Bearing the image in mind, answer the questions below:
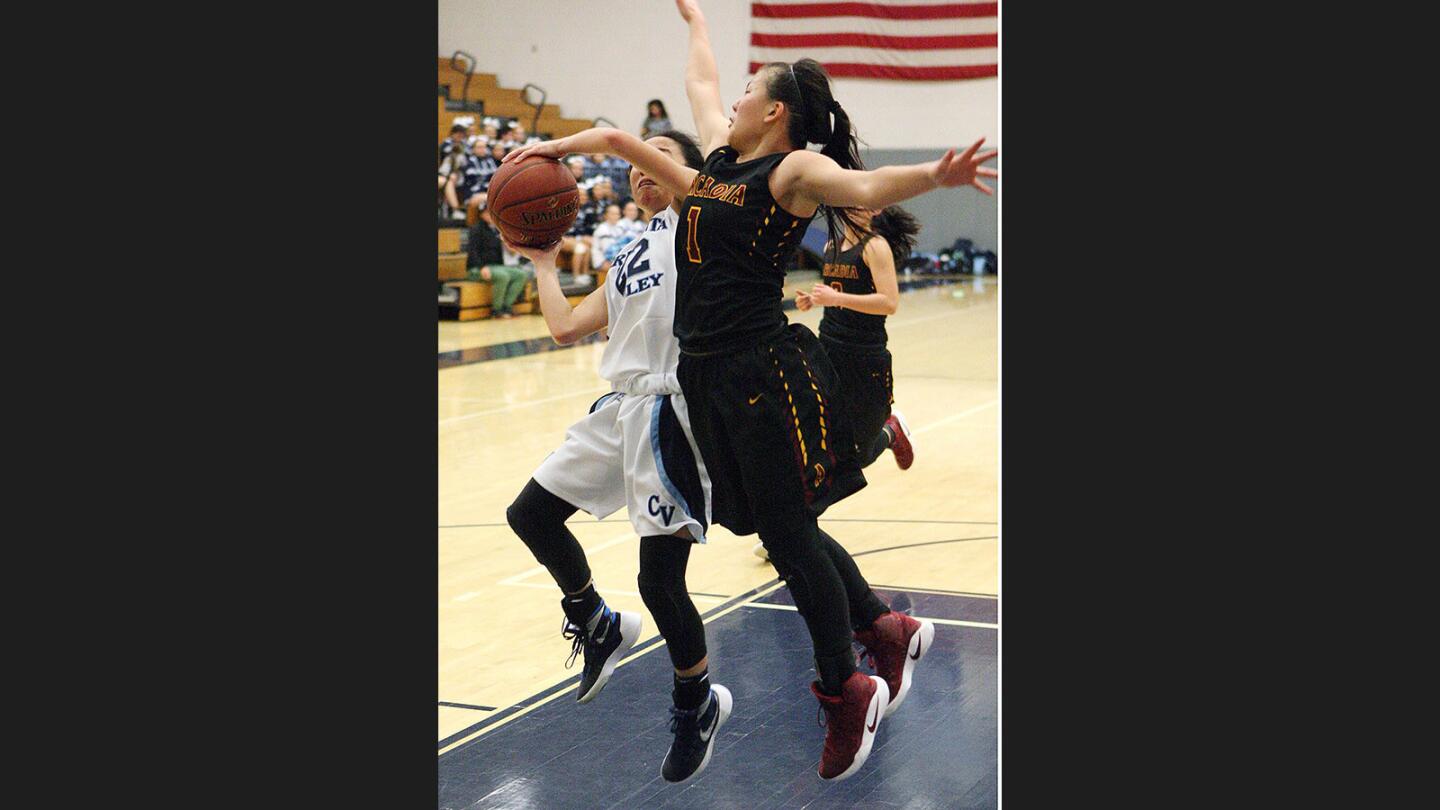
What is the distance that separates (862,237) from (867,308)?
4.30ft

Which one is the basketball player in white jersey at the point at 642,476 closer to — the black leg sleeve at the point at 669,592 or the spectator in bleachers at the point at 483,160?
the black leg sleeve at the point at 669,592

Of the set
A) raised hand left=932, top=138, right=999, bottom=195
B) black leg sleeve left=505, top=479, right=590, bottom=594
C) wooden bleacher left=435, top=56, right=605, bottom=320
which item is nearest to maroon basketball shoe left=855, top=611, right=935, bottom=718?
black leg sleeve left=505, top=479, right=590, bottom=594

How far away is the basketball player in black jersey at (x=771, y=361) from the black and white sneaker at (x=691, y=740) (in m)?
0.36

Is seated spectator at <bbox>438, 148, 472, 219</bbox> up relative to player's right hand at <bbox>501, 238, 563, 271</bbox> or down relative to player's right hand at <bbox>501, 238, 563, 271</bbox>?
up

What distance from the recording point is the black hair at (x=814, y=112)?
3551 mm

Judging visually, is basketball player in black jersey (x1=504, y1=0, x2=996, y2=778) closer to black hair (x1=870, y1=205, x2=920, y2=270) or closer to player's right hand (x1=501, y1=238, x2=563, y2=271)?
player's right hand (x1=501, y1=238, x2=563, y2=271)

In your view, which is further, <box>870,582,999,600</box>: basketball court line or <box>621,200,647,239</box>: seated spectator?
<box>621,200,647,239</box>: seated spectator

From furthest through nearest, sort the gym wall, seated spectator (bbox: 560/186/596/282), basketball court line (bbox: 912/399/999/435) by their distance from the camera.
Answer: the gym wall < seated spectator (bbox: 560/186/596/282) < basketball court line (bbox: 912/399/999/435)

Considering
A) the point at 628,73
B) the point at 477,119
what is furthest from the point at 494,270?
the point at 628,73

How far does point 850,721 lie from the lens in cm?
369

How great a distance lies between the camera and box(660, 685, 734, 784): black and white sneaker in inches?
153

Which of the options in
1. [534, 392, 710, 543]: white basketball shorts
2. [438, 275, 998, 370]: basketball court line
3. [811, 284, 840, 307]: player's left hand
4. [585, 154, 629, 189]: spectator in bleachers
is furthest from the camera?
[585, 154, 629, 189]: spectator in bleachers

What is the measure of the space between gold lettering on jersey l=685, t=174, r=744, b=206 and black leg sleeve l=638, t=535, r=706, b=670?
0.91 metres

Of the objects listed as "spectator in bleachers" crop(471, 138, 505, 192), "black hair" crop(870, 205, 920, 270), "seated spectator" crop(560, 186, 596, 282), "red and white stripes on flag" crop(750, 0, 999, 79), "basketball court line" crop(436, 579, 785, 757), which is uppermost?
"red and white stripes on flag" crop(750, 0, 999, 79)
